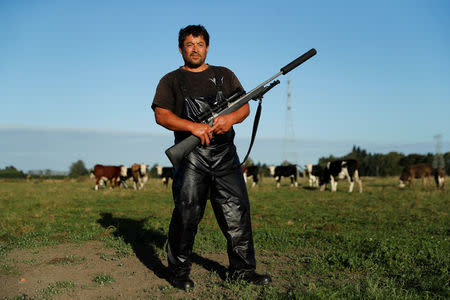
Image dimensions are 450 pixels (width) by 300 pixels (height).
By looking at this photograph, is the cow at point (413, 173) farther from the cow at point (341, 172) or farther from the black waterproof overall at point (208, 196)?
the black waterproof overall at point (208, 196)

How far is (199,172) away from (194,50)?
4.78ft

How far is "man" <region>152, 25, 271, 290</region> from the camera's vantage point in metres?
4.21

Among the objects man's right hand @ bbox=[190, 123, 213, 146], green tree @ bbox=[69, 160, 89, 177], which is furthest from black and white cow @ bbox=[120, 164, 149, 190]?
green tree @ bbox=[69, 160, 89, 177]

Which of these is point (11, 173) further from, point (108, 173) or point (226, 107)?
point (226, 107)

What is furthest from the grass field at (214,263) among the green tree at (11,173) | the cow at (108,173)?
the green tree at (11,173)

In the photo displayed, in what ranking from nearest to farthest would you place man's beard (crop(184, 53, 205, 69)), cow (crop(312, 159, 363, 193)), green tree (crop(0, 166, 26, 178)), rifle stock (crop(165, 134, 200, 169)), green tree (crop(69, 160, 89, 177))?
rifle stock (crop(165, 134, 200, 169)) < man's beard (crop(184, 53, 205, 69)) < cow (crop(312, 159, 363, 193)) < green tree (crop(0, 166, 26, 178)) < green tree (crop(69, 160, 89, 177))

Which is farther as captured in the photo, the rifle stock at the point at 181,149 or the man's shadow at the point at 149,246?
the man's shadow at the point at 149,246

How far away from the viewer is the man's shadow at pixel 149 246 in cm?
500

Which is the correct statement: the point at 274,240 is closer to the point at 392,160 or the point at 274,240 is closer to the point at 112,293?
the point at 112,293

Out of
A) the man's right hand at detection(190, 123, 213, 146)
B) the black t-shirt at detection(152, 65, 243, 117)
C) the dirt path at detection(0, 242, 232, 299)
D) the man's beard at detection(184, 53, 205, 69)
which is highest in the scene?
the man's beard at detection(184, 53, 205, 69)

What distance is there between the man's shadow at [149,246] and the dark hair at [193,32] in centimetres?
298

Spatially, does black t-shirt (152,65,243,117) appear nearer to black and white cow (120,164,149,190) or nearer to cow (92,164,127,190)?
black and white cow (120,164,149,190)

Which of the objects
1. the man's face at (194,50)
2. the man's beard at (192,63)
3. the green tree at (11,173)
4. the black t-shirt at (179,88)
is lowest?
the green tree at (11,173)

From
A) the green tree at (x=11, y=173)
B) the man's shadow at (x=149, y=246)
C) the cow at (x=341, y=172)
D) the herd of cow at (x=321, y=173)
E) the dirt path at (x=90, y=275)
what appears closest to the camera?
the dirt path at (x=90, y=275)
